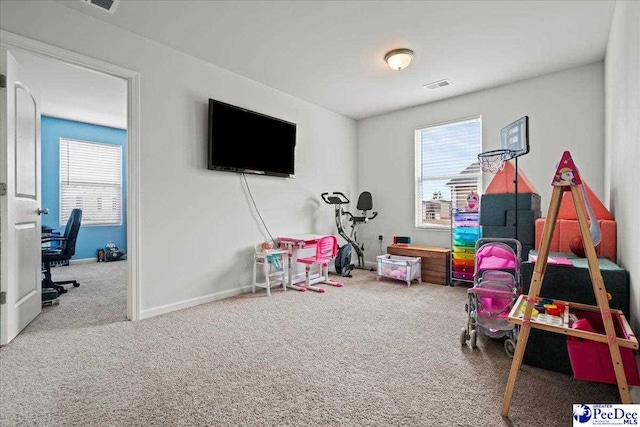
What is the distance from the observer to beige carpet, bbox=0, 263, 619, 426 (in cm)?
145

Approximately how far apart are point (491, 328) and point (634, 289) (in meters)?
0.83

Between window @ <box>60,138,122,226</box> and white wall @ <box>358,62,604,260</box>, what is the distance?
508 cm

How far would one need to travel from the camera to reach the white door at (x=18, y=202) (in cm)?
222

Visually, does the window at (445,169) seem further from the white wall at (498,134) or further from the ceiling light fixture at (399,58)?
the ceiling light fixture at (399,58)

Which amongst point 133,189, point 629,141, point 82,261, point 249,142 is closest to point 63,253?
point 133,189

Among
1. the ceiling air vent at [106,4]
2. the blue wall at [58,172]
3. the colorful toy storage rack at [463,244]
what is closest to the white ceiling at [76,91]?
the blue wall at [58,172]

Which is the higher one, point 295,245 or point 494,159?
point 494,159

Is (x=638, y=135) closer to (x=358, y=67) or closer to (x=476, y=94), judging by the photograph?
(x=358, y=67)

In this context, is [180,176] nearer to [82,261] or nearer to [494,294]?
[494,294]

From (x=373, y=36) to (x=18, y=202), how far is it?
3385 millimetres

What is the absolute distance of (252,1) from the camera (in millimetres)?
2381

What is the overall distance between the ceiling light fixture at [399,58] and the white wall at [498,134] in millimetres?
1605

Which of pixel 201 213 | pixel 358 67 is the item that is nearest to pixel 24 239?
pixel 201 213

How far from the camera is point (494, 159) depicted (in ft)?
9.58
